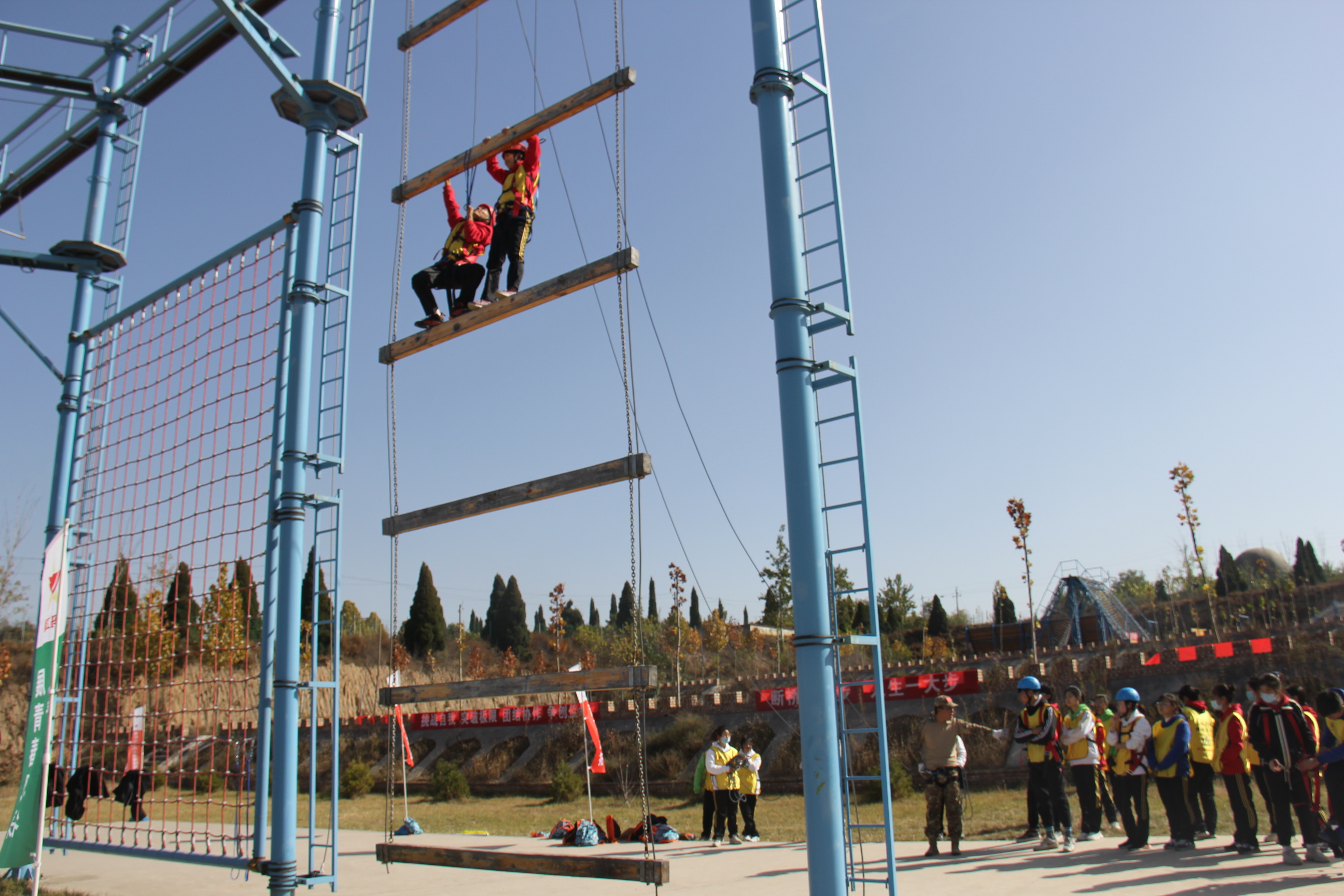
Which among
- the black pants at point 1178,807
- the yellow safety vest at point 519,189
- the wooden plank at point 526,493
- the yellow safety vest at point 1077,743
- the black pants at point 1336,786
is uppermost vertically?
the yellow safety vest at point 519,189

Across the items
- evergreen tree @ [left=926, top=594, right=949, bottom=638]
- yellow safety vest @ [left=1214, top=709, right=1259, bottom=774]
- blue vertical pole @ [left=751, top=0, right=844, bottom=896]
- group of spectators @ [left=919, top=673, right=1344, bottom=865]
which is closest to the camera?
blue vertical pole @ [left=751, top=0, right=844, bottom=896]

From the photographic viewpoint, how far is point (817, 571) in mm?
5055

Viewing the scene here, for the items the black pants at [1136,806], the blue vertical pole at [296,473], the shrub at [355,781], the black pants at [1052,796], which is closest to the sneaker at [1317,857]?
the black pants at [1136,806]

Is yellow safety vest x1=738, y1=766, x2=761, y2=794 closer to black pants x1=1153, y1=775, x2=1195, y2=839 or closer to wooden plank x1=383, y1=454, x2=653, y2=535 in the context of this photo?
black pants x1=1153, y1=775, x2=1195, y2=839

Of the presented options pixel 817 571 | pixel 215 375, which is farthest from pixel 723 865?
pixel 215 375

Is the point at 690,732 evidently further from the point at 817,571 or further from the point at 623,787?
the point at 817,571

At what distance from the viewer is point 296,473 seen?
750 centimetres

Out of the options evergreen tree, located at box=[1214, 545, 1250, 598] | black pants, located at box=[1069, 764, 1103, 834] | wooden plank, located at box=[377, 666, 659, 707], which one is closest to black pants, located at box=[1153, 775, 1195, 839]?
black pants, located at box=[1069, 764, 1103, 834]

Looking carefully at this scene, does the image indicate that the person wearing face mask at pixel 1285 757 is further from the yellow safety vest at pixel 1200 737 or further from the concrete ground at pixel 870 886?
the yellow safety vest at pixel 1200 737

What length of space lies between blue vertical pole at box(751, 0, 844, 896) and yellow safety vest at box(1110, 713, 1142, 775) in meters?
6.21

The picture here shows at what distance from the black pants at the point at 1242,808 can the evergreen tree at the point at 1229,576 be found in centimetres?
5429

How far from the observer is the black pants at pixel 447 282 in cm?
804

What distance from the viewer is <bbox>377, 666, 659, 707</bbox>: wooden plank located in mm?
5863

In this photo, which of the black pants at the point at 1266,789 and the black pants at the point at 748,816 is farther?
the black pants at the point at 748,816
